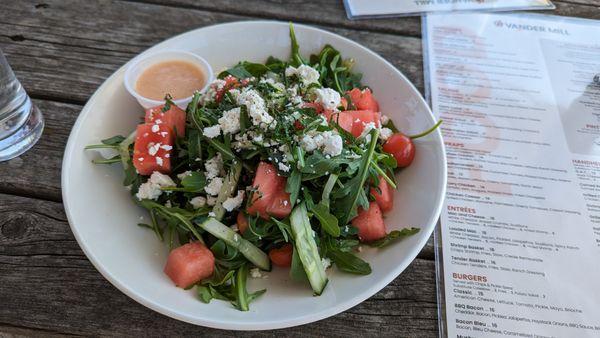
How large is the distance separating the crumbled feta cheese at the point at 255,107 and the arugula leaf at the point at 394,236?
1.56 feet

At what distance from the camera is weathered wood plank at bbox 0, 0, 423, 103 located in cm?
192

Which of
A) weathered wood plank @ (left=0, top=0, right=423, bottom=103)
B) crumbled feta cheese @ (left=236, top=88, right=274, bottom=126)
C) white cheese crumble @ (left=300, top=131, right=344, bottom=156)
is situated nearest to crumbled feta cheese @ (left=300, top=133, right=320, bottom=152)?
white cheese crumble @ (left=300, top=131, right=344, bottom=156)

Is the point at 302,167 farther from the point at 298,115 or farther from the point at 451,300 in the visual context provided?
the point at 451,300

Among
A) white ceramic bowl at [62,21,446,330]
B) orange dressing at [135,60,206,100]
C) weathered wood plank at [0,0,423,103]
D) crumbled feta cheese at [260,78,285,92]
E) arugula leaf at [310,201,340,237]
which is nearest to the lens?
white ceramic bowl at [62,21,446,330]

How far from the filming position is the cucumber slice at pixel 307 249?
1.23 metres

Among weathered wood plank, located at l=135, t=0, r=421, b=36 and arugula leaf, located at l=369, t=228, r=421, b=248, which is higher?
weathered wood plank, located at l=135, t=0, r=421, b=36

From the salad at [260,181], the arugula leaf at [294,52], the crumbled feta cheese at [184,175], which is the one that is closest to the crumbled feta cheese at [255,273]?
the salad at [260,181]

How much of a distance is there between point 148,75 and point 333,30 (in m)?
0.91

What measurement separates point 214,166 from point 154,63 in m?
0.60

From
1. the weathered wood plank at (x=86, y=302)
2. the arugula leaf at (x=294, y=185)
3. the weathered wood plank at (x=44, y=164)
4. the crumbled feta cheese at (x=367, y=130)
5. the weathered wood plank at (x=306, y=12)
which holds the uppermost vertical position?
the crumbled feta cheese at (x=367, y=130)

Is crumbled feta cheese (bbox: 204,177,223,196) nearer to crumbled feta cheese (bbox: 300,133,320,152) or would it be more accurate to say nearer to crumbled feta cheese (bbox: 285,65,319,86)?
crumbled feta cheese (bbox: 300,133,320,152)

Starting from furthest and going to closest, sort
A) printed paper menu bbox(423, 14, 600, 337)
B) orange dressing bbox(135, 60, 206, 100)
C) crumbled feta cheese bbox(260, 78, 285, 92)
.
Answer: orange dressing bbox(135, 60, 206, 100) < crumbled feta cheese bbox(260, 78, 285, 92) < printed paper menu bbox(423, 14, 600, 337)

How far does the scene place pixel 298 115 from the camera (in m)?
1.40

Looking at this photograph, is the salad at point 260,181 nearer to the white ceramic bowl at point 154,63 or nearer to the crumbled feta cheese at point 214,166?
the crumbled feta cheese at point 214,166
